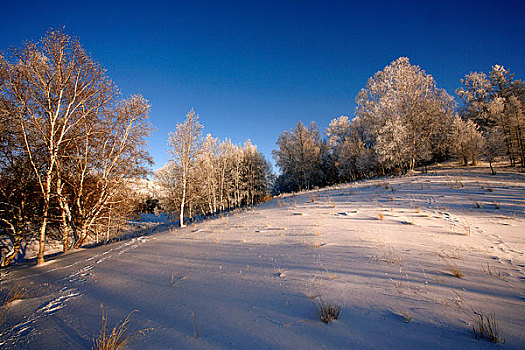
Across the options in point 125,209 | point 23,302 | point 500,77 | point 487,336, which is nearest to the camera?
point 487,336

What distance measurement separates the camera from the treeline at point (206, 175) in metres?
14.3

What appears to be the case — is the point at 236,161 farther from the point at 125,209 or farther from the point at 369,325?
the point at 369,325

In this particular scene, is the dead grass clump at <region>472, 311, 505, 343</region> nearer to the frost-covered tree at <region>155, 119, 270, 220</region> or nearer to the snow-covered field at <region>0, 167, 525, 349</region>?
the snow-covered field at <region>0, 167, 525, 349</region>

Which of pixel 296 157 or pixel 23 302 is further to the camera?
pixel 296 157

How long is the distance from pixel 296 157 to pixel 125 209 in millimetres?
27425

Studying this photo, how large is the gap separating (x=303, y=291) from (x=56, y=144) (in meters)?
10.6

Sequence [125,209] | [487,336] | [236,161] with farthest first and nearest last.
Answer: [236,161], [125,209], [487,336]

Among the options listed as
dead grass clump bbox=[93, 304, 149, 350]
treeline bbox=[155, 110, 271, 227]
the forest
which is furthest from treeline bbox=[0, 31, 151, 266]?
dead grass clump bbox=[93, 304, 149, 350]

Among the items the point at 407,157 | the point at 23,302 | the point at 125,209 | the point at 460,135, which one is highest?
the point at 460,135

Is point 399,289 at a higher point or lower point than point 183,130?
lower

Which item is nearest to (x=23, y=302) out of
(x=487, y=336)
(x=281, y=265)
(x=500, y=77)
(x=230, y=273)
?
(x=230, y=273)

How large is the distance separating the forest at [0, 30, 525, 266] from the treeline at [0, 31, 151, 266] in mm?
45

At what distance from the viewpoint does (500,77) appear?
117 feet

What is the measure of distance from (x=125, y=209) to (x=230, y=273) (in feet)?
40.1
